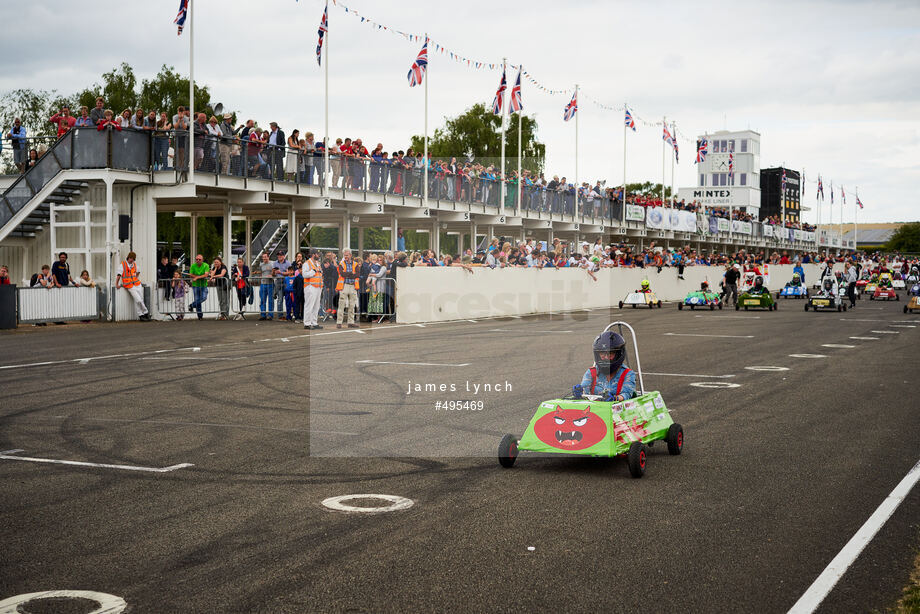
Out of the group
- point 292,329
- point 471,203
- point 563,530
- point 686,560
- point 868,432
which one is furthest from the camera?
point 471,203

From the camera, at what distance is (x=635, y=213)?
182 ft

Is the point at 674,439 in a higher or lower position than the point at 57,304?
lower

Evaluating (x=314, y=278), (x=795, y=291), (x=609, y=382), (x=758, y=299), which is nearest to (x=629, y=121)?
(x=795, y=291)

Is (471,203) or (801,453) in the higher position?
(471,203)

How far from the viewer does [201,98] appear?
55.3 m

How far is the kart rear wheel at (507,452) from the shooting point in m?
8.48

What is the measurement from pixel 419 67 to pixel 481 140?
152 ft

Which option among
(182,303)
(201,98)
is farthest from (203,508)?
(201,98)

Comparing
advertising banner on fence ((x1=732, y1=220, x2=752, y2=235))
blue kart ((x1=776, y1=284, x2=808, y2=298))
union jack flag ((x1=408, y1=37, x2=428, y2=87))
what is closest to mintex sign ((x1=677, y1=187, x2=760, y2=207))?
advertising banner on fence ((x1=732, y1=220, x2=752, y2=235))

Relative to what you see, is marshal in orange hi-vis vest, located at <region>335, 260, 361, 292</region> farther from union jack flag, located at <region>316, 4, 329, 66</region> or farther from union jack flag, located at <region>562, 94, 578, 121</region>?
union jack flag, located at <region>562, 94, 578, 121</region>

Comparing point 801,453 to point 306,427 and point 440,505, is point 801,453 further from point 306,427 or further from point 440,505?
point 306,427

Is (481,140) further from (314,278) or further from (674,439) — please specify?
(674,439)

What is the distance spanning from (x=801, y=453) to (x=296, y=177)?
24328 mm

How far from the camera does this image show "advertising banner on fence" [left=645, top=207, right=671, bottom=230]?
57.3 m
